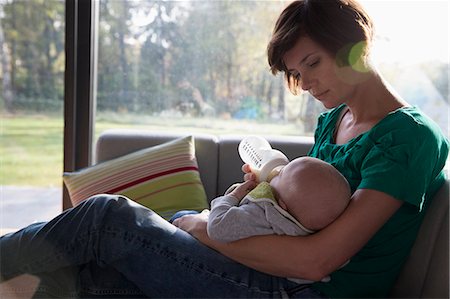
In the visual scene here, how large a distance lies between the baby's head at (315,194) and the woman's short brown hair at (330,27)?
0.32 m

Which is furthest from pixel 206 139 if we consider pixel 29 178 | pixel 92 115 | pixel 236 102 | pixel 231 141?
pixel 29 178

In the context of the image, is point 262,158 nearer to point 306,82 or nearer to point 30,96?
point 306,82

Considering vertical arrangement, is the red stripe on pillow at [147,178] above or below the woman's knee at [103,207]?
below

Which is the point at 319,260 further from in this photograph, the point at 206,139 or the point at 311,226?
the point at 206,139

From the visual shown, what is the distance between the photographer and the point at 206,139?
2.08 meters

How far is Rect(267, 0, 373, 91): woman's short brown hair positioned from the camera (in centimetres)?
134

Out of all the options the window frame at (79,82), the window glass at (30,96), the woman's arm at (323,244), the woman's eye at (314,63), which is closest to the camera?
the woman's arm at (323,244)

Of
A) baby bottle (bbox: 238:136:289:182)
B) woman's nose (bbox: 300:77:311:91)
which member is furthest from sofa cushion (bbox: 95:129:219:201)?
woman's nose (bbox: 300:77:311:91)

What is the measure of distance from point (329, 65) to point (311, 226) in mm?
437

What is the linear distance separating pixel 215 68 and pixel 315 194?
1420 millimetres

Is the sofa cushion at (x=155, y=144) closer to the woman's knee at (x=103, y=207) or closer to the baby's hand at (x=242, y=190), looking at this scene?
the baby's hand at (x=242, y=190)

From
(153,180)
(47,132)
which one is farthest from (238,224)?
(47,132)

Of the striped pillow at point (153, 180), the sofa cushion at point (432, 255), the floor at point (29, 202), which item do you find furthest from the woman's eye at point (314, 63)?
the floor at point (29, 202)

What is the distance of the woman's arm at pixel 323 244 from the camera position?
3.79ft
